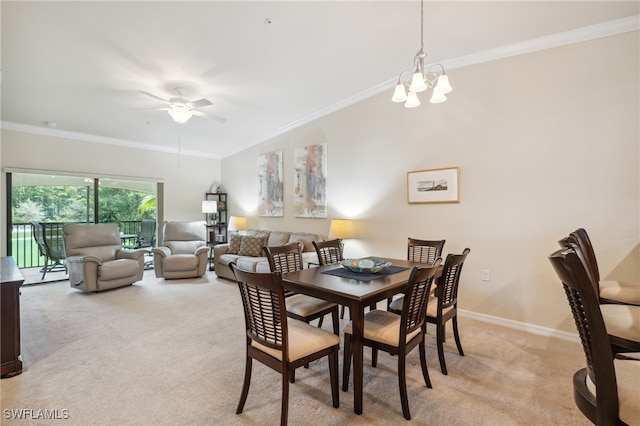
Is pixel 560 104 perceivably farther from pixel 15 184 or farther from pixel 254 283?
pixel 15 184

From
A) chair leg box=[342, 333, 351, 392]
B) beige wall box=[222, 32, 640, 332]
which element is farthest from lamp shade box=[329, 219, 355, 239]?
chair leg box=[342, 333, 351, 392]

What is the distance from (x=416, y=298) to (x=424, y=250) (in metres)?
1.58

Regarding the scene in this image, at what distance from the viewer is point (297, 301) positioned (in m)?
2.60

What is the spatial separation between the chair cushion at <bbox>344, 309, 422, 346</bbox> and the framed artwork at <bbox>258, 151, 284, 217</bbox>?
4.16m

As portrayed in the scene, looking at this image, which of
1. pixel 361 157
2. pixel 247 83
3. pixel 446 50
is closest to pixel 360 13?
pixel 446 50

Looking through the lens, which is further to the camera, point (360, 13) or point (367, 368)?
point (360, 13)

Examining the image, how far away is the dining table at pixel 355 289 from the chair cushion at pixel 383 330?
0.15m

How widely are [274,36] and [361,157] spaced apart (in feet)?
7.16

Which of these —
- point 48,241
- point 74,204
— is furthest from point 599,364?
point 74,204

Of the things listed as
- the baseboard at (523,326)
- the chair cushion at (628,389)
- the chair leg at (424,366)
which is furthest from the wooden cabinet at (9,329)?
the baseboard at (523,326)

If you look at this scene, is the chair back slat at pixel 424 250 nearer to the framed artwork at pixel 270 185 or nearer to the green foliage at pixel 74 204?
the framed artwork at pixel 270 185

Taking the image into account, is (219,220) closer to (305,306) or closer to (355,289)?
(305,306)

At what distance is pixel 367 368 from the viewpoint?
96.3 inches

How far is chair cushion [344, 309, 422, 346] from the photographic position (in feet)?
6.35
